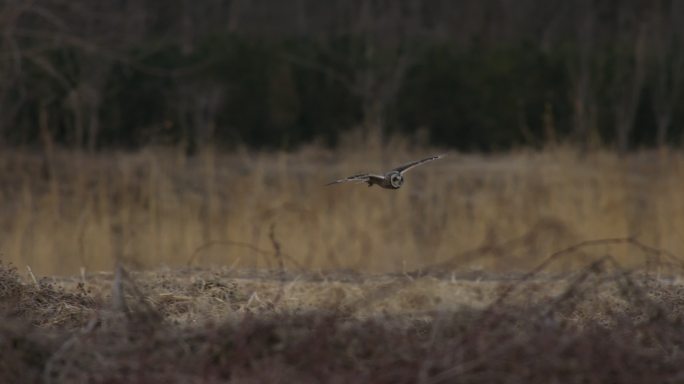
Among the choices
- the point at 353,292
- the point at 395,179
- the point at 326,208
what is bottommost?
the point at 326,208

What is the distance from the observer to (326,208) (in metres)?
9.91

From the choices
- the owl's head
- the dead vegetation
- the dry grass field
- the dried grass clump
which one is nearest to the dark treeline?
the dry grass field

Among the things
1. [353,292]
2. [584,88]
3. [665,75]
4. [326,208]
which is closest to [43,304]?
[353,292]

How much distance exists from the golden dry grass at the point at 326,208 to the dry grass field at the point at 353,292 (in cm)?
4

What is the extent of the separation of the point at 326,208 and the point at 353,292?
18.8ft

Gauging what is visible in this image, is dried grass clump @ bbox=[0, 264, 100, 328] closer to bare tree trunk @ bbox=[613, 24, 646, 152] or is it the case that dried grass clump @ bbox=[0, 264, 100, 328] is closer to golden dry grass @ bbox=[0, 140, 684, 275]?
golden dry grass @ bbox=[0, 140, 684, 275]

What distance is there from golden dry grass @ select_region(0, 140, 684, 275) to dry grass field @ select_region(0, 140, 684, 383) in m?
0.04

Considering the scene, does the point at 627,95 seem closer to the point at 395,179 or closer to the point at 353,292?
the point at 353,292

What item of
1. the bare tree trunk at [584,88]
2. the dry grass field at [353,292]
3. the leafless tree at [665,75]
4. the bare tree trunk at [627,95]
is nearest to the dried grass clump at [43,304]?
the dry grass field at [353,292]

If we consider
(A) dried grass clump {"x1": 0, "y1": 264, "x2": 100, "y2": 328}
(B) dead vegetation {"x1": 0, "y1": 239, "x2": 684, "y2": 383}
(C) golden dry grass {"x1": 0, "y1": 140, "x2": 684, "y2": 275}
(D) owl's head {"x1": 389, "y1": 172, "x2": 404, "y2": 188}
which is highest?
(D) owl's head {"x1": 389, "y1": 172, "x2": 404, "y2": 188}

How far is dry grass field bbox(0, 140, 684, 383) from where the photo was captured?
99.1 inches

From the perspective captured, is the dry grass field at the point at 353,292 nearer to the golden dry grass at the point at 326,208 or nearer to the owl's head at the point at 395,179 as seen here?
the golden dry grass at the point at 326,208

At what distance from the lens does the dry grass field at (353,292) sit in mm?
2518

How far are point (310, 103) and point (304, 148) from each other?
1.53 meters
